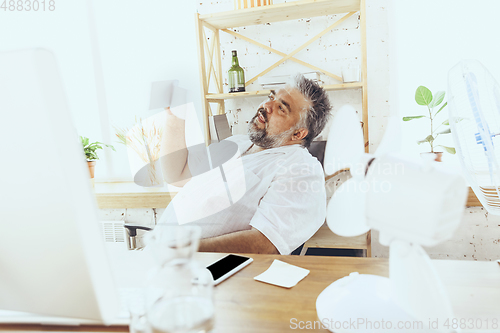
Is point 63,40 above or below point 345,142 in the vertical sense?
above

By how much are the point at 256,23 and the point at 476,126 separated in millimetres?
1751

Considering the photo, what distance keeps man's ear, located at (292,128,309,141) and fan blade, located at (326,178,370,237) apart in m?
1.24

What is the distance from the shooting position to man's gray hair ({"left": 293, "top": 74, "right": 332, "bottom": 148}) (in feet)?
5.81

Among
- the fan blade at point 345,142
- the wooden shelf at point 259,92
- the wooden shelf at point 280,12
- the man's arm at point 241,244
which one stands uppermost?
the wooden shelf at point 280,12

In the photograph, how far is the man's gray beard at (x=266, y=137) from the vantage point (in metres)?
1.78

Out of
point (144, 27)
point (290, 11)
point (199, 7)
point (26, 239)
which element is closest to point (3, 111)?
point (26, 239)

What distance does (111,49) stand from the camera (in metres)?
2.79

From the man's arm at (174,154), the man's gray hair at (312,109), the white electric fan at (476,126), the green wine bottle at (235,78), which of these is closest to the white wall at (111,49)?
the green wine bottle at (235,78)

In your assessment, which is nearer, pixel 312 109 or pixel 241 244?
pixel 241 244

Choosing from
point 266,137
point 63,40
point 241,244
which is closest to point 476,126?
point 241,244

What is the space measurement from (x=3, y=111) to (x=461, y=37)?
2.51 metres

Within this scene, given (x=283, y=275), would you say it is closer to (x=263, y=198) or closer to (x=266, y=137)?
(x=263, y=198)

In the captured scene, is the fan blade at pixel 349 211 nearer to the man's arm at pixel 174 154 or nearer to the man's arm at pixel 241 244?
the man's arm at pixel 241 244

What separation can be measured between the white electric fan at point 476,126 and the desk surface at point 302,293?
0.26 m
